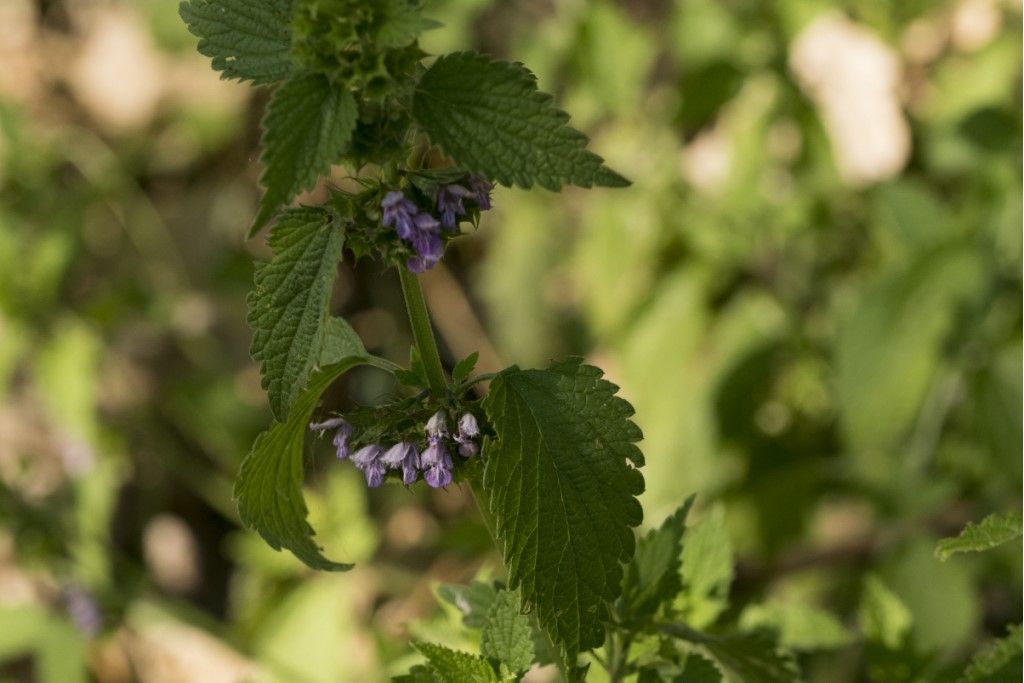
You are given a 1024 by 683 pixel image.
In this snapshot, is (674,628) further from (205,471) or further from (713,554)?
(205,471)

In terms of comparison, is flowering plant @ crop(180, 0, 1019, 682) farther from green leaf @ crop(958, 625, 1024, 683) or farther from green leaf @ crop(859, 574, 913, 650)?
green leaf @ crop(859, 574, 913, 650)

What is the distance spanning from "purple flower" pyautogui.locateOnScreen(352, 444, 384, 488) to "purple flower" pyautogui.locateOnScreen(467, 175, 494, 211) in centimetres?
40

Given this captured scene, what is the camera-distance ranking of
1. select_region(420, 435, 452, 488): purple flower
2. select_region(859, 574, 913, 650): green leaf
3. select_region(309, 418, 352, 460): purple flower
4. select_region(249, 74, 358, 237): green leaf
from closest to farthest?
select_region(249, 74, 358, 237): green leaf → select_region(420, 435, 452, 488): purple flower → select_region(309, 418, 352, 460): purple flower → select_region(859, 574, 913, 650): green leaf

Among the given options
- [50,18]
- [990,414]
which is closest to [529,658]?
[990,414]

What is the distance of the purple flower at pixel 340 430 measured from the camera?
5.62 feet

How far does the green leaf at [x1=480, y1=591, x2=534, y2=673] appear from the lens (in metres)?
1.67

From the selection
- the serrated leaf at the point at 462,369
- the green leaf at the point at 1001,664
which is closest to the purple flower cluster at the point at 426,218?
the serrated leaf at the point at 462,369

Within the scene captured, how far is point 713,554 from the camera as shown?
2.14 metres

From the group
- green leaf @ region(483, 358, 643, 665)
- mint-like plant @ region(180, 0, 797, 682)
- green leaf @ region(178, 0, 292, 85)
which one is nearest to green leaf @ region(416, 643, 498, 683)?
mint-like plant @ region(180, 0, 797, 682)

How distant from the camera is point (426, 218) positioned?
151 centimetres

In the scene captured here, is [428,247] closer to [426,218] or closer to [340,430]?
[426,218]

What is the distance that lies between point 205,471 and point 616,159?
7.68 ft

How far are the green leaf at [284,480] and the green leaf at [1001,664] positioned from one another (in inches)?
39.8

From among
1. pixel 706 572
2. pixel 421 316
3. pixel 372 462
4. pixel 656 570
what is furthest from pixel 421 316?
pixel 706 572
